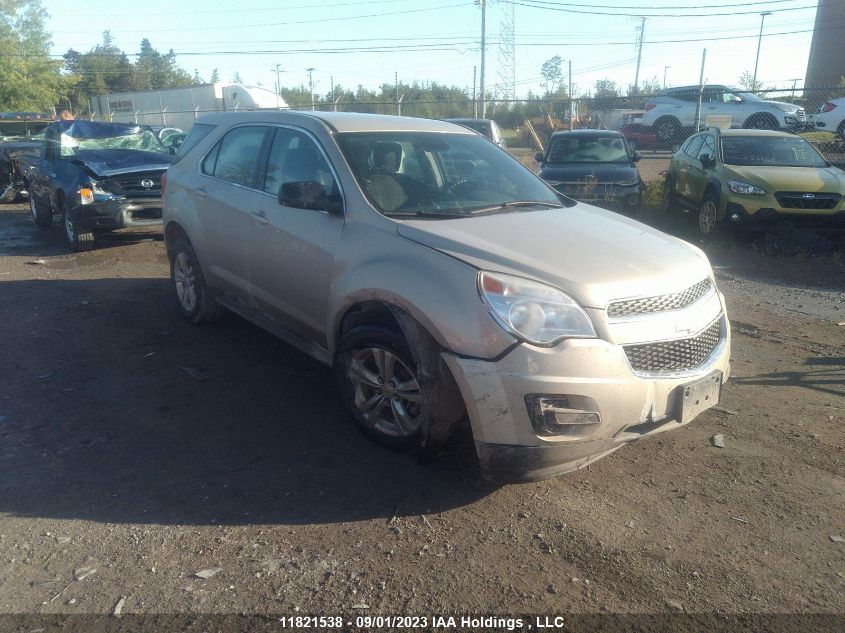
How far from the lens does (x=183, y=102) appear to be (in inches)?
1486

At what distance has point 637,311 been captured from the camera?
3420 mm

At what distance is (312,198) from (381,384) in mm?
1211

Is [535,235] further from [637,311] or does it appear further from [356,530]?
[356,530]

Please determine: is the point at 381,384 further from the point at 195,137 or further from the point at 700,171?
the point at 700,171

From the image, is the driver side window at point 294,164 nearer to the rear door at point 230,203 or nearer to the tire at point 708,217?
the rear door at point 230,203

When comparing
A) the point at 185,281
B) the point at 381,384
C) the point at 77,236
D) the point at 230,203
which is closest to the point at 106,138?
the point at 77,236

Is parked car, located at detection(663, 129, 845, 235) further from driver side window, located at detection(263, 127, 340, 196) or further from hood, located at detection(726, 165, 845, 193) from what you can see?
driver side window, located at detection(263, 127, 340, 196)

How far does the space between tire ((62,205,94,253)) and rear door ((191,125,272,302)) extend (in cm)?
500

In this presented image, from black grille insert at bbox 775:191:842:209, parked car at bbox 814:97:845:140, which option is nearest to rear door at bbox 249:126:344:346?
black grille insert at bbox 775:191:842:209

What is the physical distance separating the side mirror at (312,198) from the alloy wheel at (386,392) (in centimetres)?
91

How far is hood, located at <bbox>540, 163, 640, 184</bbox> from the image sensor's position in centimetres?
1205

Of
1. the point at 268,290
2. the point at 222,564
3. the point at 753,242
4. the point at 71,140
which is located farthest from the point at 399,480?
the point at 71,140

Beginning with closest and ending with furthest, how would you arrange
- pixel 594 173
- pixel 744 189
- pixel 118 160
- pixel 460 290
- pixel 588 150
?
pixel 460 290 < pixel 744 189 < pixel 118 160 < pixel 594 173 < pixel 588 150

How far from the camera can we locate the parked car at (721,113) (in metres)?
20.2
